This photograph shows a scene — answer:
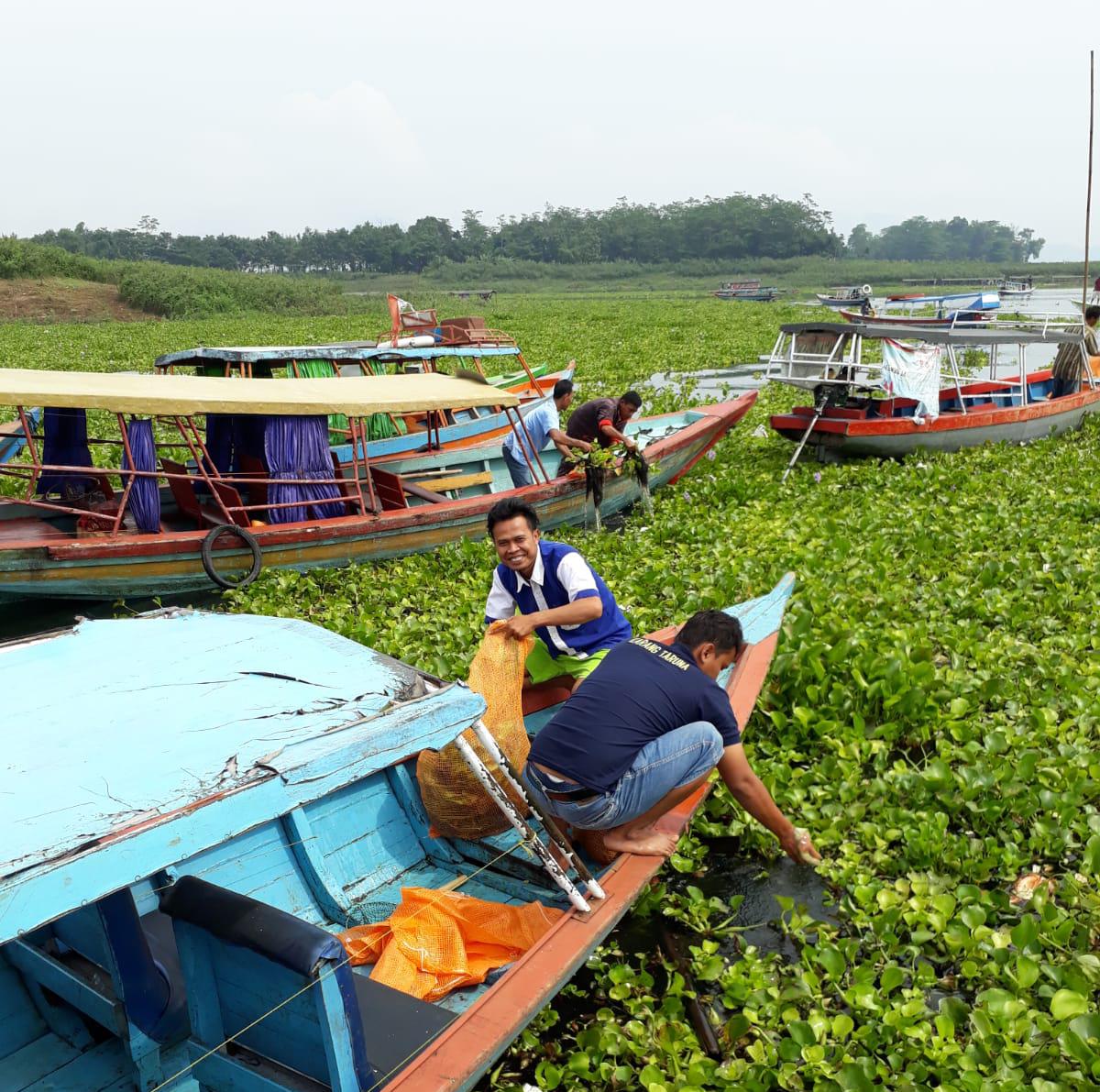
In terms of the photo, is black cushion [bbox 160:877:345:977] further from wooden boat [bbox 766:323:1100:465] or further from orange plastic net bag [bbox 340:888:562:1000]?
wooden boat [bbox 766:323:1100:465]

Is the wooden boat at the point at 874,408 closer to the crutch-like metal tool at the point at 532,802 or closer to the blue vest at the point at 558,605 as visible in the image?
the blue vest at the point at 558,605

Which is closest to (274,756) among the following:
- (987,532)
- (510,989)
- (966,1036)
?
(510,989)

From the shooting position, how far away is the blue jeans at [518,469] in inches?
358

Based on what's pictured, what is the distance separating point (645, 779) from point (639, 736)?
16cm

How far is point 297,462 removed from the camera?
775cm

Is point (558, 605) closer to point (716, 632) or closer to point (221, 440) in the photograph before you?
point (716, 632)

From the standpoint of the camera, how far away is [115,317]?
3888 cm

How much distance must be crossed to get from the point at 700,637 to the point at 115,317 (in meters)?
41.2

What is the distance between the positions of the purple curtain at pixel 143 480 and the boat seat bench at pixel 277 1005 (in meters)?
5.18

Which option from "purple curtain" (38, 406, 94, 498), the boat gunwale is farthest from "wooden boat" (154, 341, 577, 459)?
"purple curtain" (38, 406, 94, 498)

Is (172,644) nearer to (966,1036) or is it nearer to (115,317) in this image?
(966,1036)

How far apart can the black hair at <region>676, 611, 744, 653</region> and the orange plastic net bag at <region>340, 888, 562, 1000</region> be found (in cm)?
109

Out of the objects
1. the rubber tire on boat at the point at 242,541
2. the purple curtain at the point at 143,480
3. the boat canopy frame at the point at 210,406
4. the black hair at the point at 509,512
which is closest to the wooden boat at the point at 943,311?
the boat canopy frame at the point at 210,406

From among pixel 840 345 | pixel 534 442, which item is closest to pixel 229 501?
pixel 534 442
